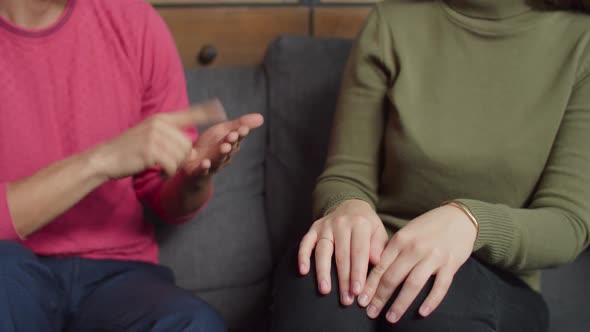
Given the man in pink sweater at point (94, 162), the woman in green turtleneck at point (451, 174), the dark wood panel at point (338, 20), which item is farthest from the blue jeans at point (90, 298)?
the dark wood panel at point (338, 20)

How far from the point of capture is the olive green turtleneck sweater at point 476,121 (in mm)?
873

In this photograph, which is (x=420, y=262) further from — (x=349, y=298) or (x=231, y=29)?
(x=231, y=29)

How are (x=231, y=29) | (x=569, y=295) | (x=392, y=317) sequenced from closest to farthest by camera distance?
(x=392, y=317)
(x=569, y=295)
(x=231, y=29)

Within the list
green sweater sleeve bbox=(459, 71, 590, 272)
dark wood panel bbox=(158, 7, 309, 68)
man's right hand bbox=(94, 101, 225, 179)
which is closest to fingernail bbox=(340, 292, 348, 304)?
green sweater sleeve bbox=(459, 71, 590, 272)

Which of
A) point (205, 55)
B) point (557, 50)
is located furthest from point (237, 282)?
point (557, 50)

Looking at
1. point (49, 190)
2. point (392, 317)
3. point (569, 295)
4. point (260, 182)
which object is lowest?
point (569, 295)

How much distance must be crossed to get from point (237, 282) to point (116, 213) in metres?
0.34

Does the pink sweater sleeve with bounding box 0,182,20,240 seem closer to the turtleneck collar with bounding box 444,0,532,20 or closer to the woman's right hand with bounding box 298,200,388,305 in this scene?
the woman's right hand with bounding box 298,200,388,305

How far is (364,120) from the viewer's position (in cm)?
102

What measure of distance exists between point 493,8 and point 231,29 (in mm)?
684

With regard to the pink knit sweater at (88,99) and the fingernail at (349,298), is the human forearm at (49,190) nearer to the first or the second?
the pink knit sweater at (88,99)

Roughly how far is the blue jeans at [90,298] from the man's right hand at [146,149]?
0.17 meters

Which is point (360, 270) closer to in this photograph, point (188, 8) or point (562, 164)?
point (562, 164)

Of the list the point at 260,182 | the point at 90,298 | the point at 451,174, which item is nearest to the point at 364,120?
the point at 451,174
